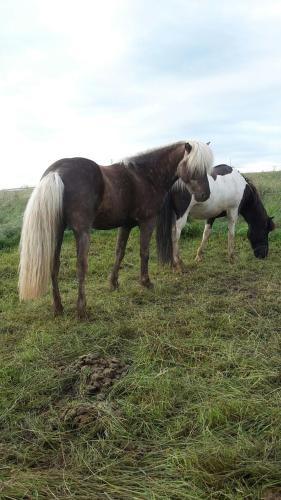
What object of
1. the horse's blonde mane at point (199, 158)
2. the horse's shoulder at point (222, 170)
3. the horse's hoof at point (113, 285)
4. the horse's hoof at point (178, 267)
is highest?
the horse's blonde mane at point (199, 158)

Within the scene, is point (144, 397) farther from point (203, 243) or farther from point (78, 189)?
point (203, 243)

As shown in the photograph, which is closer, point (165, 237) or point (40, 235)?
point (40, 235)

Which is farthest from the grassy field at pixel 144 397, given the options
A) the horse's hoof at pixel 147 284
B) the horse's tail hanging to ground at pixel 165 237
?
the horse's tail hanging to ground at pixel 165 237

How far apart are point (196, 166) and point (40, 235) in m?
2.60

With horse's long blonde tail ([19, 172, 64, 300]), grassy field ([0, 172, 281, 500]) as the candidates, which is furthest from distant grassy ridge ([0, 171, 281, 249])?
horse's long blonde tail ([19, 172, 64, 300])

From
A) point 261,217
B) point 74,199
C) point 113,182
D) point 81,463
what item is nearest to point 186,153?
point 113,182

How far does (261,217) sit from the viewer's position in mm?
8586

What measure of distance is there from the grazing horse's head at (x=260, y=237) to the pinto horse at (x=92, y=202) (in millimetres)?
2368

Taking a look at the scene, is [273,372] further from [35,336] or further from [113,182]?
[113,182]

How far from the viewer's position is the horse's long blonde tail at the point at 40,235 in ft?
14.2

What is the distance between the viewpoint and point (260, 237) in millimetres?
Answer: 8391

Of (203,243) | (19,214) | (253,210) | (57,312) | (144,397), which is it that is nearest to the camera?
(144,397)

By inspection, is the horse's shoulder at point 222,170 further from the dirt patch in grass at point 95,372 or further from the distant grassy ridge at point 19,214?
the dirt patch in grass at point 95,372

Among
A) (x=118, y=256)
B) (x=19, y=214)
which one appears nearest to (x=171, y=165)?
(x=118, y=256)
